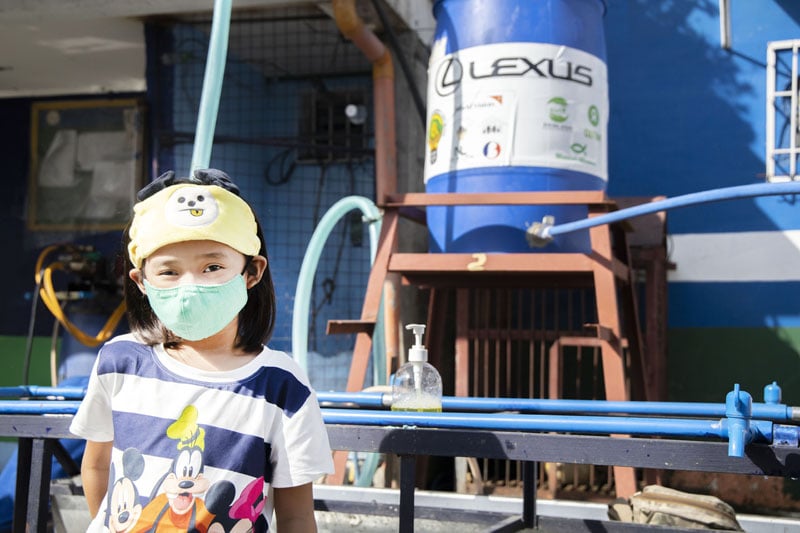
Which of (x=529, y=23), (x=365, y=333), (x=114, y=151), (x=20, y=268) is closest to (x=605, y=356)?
(x=365, y=333)

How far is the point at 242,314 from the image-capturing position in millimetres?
1758

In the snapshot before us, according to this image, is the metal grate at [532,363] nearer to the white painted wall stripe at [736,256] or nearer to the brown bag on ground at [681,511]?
the white painted wall stripe at [736,256]

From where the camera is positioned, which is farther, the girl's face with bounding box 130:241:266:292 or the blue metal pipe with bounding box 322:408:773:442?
the blue metal pipe with bounding box 322:408:773:442

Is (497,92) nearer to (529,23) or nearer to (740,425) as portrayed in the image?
(529,23)

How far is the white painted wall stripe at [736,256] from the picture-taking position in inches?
198

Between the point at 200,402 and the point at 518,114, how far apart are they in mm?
2682

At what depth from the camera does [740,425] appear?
5.66 feet

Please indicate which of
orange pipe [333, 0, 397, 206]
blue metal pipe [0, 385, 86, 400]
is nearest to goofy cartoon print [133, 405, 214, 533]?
blue metal pipe [0, 385, 86, 400]

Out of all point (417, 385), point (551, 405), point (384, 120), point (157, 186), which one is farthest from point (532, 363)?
point (157, 186)

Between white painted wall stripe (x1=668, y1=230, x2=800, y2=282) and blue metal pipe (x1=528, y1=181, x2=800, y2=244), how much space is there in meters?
1.53

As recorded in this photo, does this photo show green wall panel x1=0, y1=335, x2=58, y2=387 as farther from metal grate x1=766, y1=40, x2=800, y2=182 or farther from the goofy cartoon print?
the goofy cartoon print

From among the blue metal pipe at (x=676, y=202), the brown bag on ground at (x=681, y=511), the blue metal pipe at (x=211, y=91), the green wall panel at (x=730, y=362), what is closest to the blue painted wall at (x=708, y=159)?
the green wall panel at (x=730, y=362)

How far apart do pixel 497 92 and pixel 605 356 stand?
125 cm

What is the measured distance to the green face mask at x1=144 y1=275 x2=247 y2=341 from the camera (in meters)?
1.60
